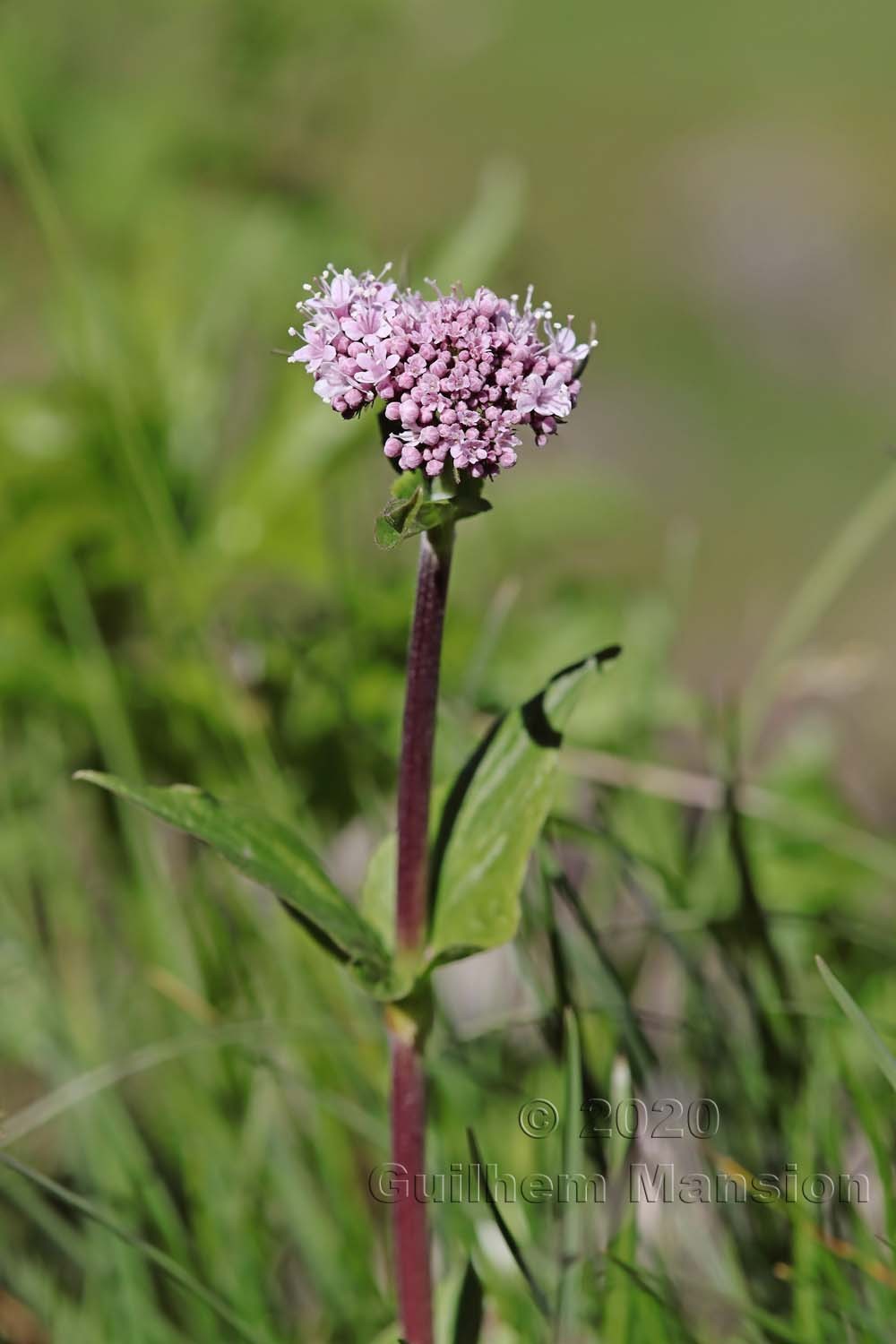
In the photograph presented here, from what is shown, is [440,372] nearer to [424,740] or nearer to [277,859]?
[424,740]

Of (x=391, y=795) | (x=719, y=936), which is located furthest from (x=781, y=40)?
(x=719, y=936)

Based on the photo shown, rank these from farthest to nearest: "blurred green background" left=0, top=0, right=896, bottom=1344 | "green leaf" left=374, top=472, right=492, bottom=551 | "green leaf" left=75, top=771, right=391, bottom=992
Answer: "blurred green background" left=0, top=0, right=896, bottom=1344, "green leaf" left=75, top=771, right=391, bottom=992, "green leaf" left=374, top=472, right=492, bottom=551

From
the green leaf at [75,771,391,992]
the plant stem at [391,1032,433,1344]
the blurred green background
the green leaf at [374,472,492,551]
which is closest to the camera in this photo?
the green leaf at [374,472,492,551]

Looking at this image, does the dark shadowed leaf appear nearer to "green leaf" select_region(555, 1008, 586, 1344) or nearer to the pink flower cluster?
"green leaf" select_region(555, 1008, 586, 1344)

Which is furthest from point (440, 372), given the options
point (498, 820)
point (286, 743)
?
point (286, 743)

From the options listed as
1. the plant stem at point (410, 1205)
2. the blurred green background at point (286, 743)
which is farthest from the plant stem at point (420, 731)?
the blurred green background at point (286, 743)

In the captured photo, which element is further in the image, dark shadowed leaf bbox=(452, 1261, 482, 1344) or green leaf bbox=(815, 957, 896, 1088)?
dark shadowed leaf bbox=(452, 1261, 482, 1344)

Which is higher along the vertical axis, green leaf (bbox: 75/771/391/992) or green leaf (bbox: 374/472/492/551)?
green leaf (bbox: 374/472/492/551)

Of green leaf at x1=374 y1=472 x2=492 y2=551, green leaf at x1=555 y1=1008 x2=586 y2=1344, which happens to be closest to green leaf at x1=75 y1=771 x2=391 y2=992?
green leaf at x1=555 y1=1008 x2=586 y2=1344

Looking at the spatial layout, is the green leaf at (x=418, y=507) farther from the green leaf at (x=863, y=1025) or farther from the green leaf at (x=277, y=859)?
the green leaf at (x=863, y=1025)
